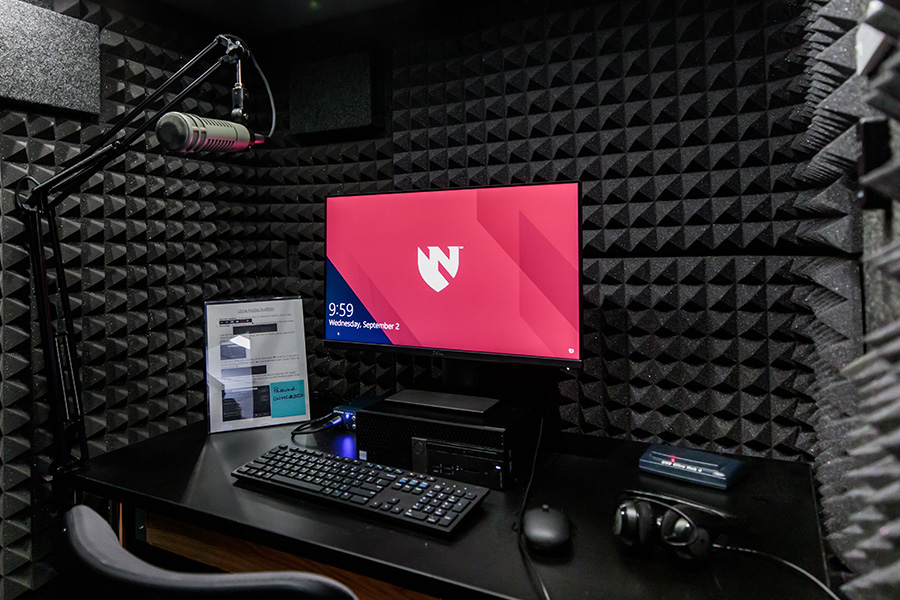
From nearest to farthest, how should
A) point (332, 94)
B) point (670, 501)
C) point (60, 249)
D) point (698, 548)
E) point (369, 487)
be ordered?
point (698, 548)
point (670, 501)
point (369, 487)
point (60, 249)
point (332, 94)

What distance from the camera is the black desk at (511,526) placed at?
878 millimetres

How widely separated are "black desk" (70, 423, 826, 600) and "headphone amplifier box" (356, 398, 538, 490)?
0.22 feet

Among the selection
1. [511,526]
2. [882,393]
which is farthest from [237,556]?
[882,393]

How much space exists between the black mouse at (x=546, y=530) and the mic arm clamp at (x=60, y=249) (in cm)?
117

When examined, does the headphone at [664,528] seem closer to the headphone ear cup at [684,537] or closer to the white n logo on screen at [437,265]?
the headphone ear cup at [684,537]

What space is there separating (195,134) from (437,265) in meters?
0.70

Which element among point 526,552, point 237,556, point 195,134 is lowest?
point 237,556

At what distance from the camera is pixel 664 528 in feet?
3.06

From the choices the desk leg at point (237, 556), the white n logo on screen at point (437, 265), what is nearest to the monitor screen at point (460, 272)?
the white n logo on screen at point (437, 265)

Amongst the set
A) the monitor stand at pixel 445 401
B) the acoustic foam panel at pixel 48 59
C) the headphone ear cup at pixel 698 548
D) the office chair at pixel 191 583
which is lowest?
the headphone ear cup at pixel 698 548

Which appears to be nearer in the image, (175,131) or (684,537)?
(684,537)

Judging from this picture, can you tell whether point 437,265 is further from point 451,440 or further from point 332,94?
point 332,94

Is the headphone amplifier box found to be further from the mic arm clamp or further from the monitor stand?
the mic arm clamp

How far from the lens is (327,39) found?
207cm
